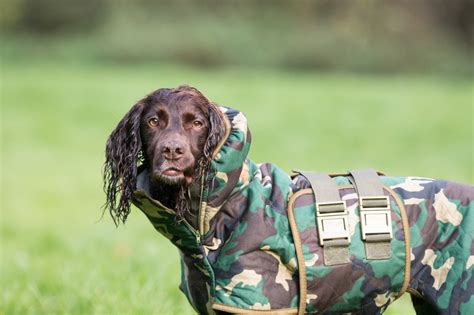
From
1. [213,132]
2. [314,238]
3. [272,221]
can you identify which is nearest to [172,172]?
[213,132]

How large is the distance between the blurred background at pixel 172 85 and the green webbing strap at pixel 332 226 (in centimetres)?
183

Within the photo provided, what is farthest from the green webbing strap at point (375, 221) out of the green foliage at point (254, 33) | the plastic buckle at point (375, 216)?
the green foliage at point (254, 33)

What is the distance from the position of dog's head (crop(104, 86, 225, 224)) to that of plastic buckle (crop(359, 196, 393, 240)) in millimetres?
762

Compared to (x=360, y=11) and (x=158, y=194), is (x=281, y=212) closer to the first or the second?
(x=158, y=194)

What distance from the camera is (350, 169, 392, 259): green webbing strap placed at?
12.6 feet

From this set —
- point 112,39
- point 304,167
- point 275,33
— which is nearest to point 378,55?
point 275,33

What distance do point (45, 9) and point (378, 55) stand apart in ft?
47.6

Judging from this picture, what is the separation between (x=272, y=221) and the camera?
3781mm

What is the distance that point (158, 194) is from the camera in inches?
151

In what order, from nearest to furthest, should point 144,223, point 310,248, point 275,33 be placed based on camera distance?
point 310,248 → point 144,223 → point 275,33

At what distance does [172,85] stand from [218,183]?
1884 cm

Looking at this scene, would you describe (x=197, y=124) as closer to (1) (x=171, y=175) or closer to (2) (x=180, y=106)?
(2) (x=180, y=106)

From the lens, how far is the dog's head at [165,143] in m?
3.64

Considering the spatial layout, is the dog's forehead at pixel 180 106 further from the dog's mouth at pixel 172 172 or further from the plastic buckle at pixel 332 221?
the plastic buckle at pixel 332 221
